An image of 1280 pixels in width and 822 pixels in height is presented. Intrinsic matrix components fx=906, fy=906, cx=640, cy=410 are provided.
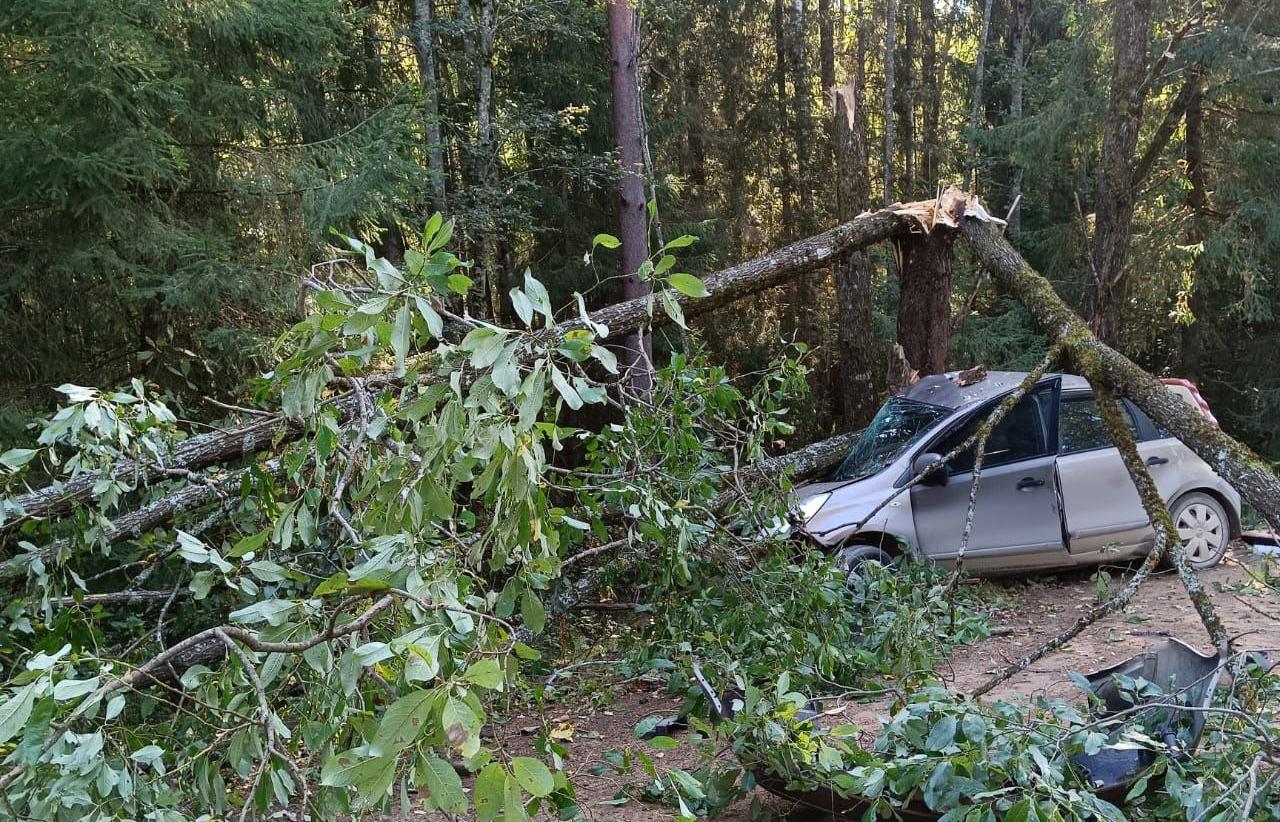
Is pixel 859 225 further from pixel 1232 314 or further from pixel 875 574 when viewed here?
pixel 1232 314

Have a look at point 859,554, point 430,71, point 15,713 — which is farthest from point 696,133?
point 15,713

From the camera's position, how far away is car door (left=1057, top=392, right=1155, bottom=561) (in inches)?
290

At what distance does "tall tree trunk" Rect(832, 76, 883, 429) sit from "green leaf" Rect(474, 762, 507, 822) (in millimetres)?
10876

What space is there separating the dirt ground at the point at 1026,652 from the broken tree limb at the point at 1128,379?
89cm

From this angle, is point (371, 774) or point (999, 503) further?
point (999, 503)

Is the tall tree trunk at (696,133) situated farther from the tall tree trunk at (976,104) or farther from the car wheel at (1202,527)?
the car wheel at (1202,527)

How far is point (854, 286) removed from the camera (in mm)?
13789

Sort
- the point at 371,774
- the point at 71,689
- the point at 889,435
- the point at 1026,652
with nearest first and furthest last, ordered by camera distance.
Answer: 1. the point at 371,774
2. the point at 71,689
3. the point at 1026,652
4. the point at 889,435

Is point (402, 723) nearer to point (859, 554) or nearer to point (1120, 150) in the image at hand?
point (859, 554)

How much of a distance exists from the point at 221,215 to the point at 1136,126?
9.12 metres

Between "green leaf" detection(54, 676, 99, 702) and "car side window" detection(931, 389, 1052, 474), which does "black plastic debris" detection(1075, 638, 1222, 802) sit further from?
"car side window" detection(931, 389, 1052, 474)

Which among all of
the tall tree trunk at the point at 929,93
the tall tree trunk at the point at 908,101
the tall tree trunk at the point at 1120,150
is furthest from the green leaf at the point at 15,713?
the tall tree trunk at the point at 929,93

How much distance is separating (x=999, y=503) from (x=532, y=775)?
21.4 feet

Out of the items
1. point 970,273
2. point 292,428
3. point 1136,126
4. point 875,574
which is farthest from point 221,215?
point 970,273
